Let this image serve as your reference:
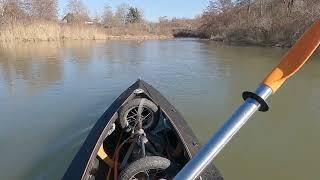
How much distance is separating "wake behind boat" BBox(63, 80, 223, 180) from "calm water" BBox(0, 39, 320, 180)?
0.96 metres

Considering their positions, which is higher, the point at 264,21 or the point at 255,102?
the point at 264,21

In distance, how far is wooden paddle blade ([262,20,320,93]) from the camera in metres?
0.98

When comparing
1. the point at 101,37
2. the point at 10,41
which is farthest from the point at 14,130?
the point at 101,37

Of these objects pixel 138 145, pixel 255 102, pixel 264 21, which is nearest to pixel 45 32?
pixel 264 21

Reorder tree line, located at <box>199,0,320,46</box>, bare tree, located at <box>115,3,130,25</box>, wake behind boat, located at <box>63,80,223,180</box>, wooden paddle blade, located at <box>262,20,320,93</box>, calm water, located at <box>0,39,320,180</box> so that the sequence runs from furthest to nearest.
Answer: bare tree, located at <box>115,3,130,25</box> → tree line, located at <box>199,0,320,46</box> → calm water, located at <box>0,39,320,180</box> → wake behind boat, located at <box>63,80,223,180</box> → wooden paddle blade, located at <box>262,20,320,93</box>

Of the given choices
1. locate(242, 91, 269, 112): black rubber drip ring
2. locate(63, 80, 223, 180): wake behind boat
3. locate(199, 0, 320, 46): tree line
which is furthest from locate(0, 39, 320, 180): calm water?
locate(199, 0, 320, 46): tree line

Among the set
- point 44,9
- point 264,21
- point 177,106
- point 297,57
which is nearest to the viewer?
point 297,57

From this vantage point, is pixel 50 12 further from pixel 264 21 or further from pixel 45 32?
pixel 264 21

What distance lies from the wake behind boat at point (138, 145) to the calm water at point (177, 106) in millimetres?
956

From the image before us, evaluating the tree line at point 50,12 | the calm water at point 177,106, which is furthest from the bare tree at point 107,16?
the calm water at point 177,106

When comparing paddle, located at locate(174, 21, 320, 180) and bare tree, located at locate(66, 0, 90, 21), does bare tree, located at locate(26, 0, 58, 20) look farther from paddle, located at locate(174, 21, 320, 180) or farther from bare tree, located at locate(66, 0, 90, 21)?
paddle, located at locate(174, 21, 320, 180)

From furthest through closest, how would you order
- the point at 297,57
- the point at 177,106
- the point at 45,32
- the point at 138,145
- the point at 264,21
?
the point at 45,32 → the point at 264,21 → the point at 177,106 → the point at 138,145 → the point at 297,57

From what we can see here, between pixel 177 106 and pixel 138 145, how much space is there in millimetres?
4568

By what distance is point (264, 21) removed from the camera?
2767 centimetres
